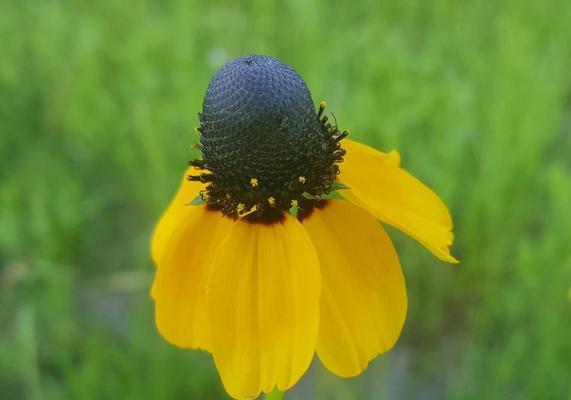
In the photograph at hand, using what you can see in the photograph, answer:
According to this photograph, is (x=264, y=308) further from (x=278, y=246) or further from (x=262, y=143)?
(x=262, y=143)

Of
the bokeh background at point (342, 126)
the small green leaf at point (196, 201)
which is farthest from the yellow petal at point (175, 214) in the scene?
the bokeh background at point (342, 126)

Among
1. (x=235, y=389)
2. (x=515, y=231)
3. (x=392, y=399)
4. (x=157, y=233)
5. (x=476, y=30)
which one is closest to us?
(x=235, y=389)

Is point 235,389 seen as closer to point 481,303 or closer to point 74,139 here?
point 481,303

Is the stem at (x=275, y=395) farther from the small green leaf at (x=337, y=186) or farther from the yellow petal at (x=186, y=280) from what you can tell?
the small green leaf at (x=337, y=186)

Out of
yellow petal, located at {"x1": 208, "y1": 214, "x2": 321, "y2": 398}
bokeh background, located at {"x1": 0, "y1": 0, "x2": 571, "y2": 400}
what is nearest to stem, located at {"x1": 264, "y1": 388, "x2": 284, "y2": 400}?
yellow petal, located at {"x1": 208, "y1": 214, "x2": 321, "y2": 398}

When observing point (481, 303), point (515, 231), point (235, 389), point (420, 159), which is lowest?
point (481, 303)

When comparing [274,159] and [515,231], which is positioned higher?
[274,159]

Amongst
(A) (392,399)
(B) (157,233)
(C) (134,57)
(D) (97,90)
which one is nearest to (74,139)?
(D) (97,90)

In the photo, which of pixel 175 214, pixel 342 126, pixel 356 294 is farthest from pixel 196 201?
pixel 342 126
